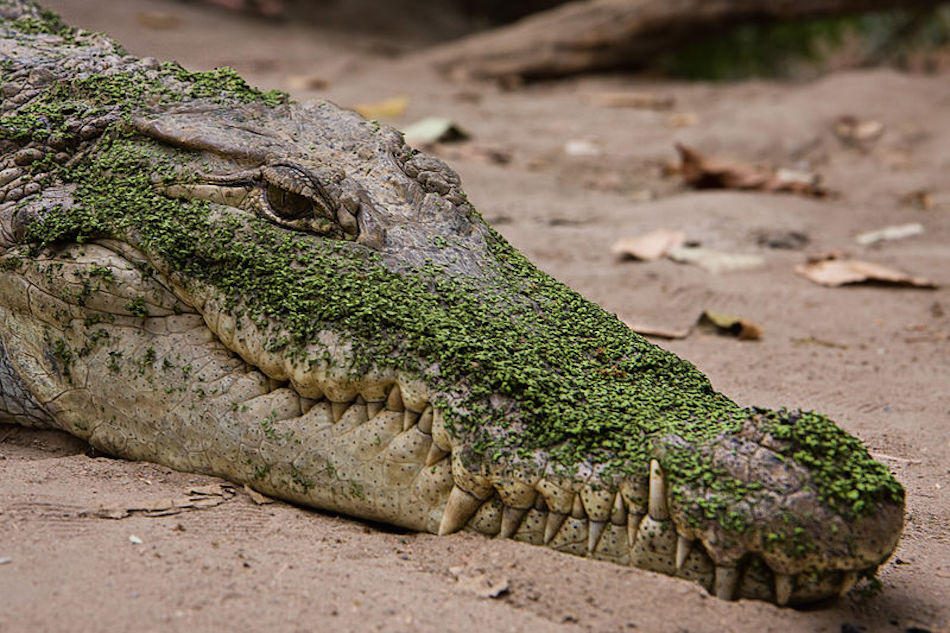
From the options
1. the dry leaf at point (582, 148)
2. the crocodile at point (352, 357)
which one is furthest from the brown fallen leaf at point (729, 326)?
the dry leaf at point (582, 148)

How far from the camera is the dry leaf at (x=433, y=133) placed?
688cm

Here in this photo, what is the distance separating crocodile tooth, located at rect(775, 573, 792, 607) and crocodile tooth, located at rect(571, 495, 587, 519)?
0.43 m

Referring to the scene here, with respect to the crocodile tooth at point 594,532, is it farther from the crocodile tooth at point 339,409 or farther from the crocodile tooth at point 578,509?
the crocodile tooth at point 339,409

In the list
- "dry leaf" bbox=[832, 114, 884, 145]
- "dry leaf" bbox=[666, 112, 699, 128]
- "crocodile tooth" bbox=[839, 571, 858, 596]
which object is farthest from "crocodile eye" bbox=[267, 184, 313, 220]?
"dry leaf" bbox=[832, 114, 884, 145]

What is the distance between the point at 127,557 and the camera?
2.16m

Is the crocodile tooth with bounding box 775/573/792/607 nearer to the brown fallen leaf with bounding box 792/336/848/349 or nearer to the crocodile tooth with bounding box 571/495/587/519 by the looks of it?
the crocodile tooth with bounding box 571/495/587/519

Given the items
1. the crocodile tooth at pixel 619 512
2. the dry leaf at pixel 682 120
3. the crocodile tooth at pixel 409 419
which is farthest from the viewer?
the dry leaf at pixel 682 120

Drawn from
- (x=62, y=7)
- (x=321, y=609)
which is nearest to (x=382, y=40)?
(x=62, y=7)

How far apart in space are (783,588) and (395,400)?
98 cm

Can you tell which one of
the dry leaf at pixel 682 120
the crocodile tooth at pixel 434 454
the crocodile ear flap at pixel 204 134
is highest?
the dry leaf at pixel 682 120

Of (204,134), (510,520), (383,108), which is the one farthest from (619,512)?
(383,108)

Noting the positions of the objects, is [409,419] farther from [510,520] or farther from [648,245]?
[648,245]

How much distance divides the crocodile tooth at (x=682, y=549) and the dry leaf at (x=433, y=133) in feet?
16.5

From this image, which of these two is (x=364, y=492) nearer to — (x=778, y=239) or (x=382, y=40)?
(x=778, y=239)
